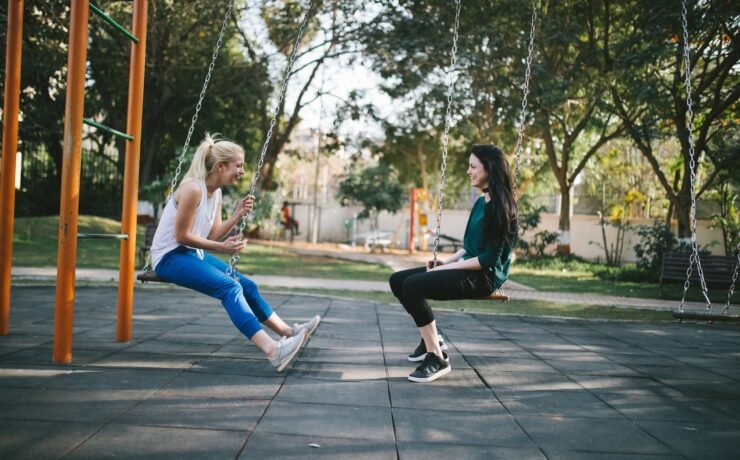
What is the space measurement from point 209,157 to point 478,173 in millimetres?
1751

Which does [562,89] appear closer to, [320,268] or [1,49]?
[320,268]

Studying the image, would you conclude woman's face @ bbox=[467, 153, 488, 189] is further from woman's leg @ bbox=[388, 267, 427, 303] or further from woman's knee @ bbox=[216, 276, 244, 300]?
woman's knee @ bbox=[216, 276, 244, 300]

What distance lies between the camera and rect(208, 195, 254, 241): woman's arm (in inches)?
156

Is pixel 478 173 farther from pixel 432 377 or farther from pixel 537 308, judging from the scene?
pixel 537 308

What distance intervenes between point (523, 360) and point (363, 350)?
1.21 m

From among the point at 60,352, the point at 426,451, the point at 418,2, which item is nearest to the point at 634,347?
the point at 426,451

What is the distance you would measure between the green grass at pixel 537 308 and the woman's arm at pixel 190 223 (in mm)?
4505

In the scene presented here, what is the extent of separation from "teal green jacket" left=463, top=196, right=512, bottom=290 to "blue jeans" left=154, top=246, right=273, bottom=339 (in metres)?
1.47

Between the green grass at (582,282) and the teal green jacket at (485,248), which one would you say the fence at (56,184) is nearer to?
the green grass at (582,282)

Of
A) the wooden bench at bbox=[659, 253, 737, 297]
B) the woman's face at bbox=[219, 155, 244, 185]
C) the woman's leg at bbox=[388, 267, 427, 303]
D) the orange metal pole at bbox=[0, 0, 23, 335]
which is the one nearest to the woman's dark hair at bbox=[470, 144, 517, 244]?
the woman's leg at bbox=[388, 267, 427, 303]

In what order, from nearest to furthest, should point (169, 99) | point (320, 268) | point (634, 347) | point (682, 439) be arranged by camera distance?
1. point (682, 439)
2. point (634, 347)
3. point (320, 268)
4. point (169, 99)

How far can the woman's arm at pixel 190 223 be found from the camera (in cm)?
369

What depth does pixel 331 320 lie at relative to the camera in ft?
19.8

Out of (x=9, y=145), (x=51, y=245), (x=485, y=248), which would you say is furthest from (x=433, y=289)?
(x=51, y=245)
